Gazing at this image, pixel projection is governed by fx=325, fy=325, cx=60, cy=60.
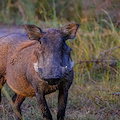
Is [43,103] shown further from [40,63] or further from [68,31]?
[68,31]

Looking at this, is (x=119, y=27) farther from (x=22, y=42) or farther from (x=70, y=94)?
(x=22, y=42)

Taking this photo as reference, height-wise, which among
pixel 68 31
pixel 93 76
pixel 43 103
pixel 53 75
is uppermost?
pixel 68 31

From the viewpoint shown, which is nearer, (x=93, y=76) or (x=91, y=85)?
(x=91, y=85)

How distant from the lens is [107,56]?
6242 millimetres

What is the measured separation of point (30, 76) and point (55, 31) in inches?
23.9

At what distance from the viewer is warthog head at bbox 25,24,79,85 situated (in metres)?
3.24

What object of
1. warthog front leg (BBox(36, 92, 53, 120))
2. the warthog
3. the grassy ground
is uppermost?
the warthog

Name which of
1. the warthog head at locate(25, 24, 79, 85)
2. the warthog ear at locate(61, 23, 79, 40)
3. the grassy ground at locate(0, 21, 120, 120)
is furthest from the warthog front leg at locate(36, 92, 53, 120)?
the warthog ear at locate(61, 23, 79, 40)

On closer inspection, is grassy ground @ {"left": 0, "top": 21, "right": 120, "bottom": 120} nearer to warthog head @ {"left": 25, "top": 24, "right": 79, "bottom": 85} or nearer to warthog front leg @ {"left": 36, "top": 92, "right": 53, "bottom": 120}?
warthog front leg @ {"left": 36, "top": 92, "right": 53, "bottom": 120}

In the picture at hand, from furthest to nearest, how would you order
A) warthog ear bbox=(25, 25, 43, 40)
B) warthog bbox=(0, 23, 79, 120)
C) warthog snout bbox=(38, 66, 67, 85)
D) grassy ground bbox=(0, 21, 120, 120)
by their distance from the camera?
grassy ground bbox=(0, 21, 120, 120) < warthog ear bbox=(25, 25, 43, 40) < warthog bbox=(0, 23, 79, 120) < warthog snout bbox=(38, 66, 67, 85)

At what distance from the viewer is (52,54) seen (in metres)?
3.37

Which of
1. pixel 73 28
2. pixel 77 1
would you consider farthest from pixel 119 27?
pixel 77 1

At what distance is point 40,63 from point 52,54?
0.59 feet

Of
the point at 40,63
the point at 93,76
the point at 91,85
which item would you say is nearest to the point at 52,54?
the point at 40,63
